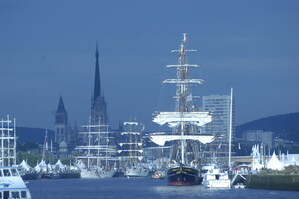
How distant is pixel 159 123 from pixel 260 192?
52789 mm

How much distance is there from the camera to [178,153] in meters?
165

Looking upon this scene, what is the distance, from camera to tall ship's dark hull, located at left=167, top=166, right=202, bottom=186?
148m

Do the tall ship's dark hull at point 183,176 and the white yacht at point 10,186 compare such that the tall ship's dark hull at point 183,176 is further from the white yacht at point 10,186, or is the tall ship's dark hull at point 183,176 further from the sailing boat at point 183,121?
the white yacht at point 10,186

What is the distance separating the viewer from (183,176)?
148000mm

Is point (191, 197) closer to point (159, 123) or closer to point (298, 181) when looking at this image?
point (298, 181)

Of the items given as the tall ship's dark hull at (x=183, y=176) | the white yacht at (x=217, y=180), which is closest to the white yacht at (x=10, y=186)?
the white yacht at (x=217, y=180)

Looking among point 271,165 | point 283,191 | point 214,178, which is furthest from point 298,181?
point 271,165

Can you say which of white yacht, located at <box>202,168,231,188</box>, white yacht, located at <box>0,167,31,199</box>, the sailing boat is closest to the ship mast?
Answer: the sailing boat

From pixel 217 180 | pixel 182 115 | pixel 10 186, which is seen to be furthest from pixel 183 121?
pixel 10 186

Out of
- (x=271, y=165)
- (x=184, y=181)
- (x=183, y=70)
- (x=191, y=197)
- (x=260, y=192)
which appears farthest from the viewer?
(x=183, y=70)

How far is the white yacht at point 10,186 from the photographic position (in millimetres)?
80812

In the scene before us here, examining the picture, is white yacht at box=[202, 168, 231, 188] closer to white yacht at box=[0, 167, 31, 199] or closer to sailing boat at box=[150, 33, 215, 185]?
sailing boat at box=[150, 33, 215, 185]

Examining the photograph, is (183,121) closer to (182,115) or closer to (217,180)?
(182,115)

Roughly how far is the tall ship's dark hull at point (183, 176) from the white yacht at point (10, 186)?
67.4m
